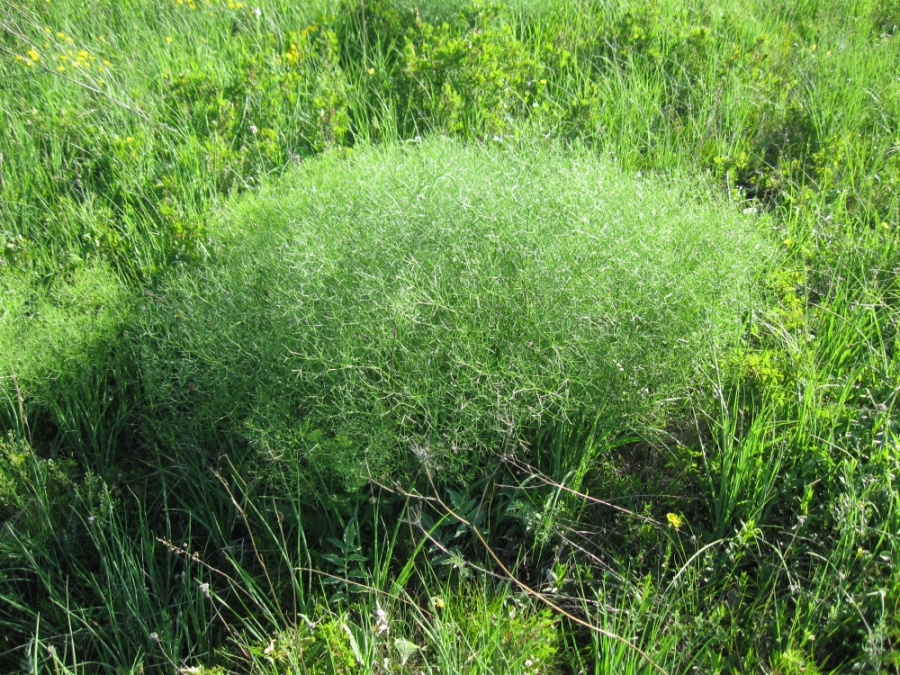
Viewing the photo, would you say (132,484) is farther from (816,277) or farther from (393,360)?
(816,277)

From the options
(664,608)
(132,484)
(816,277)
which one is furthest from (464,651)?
(816,277)

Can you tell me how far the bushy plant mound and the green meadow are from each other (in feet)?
0.04

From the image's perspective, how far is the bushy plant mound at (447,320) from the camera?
2.12 m

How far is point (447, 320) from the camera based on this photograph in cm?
220

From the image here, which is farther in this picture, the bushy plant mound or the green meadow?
the bushy plant mound

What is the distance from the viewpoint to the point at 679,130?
3508 millimetres

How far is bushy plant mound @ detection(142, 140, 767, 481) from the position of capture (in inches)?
83.7

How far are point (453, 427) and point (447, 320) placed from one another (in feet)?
1.03

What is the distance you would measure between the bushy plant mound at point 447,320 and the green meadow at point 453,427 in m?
0.01

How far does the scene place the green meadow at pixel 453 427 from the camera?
77.3 inches

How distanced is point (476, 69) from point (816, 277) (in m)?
1.82

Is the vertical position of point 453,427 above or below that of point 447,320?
below

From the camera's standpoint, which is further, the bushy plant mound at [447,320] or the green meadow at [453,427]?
the bushy plant mound at [447,320]

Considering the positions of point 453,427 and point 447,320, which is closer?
point 453,427
